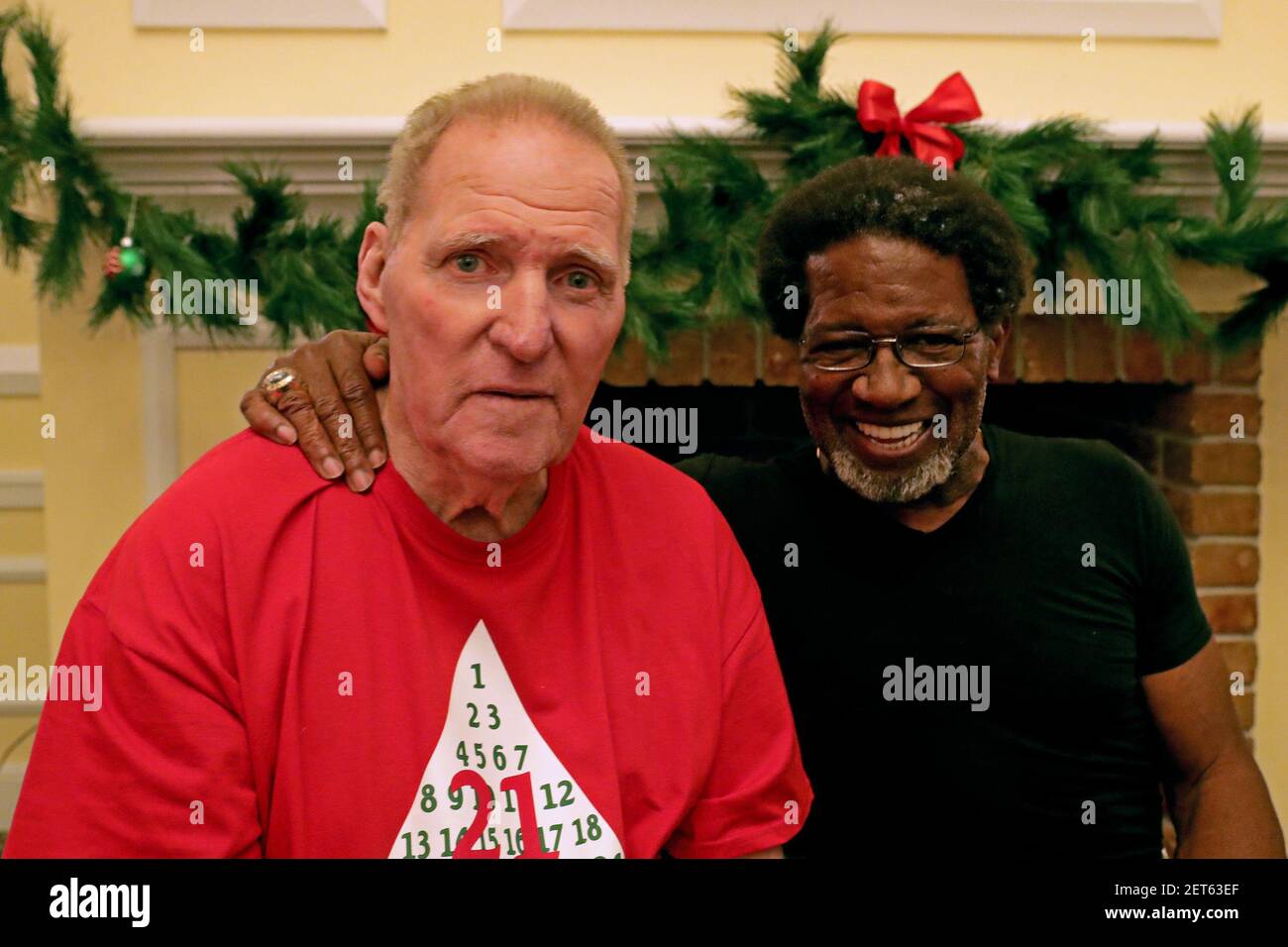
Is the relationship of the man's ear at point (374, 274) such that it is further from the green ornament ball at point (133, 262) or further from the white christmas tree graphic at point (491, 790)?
Result: the green ornament ball at point (133, 262)

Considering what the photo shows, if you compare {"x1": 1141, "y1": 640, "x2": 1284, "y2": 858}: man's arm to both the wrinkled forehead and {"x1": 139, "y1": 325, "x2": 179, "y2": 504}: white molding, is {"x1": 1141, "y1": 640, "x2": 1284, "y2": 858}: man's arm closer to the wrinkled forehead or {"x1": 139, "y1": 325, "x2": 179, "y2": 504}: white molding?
the wrinkled forehead

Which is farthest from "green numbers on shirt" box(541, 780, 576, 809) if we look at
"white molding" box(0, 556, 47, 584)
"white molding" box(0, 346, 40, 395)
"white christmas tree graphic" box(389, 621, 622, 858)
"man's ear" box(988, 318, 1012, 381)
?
"white molding" box(0, 346, 40, 395)

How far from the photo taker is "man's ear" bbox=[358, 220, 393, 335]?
1.10 metres

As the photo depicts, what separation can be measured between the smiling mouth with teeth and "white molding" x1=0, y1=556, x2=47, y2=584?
191 cm

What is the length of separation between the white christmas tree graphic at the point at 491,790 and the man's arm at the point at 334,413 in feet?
0.62

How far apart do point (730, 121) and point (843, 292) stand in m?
0.63

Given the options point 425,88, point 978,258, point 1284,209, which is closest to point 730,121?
point 425,88

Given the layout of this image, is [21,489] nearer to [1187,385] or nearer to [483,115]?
[483,115]

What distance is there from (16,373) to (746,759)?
2.09 m

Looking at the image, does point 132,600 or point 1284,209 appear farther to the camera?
point 1284,209

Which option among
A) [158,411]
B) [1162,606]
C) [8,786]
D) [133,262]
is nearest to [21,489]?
[8,786]

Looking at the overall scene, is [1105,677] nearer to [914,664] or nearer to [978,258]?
[914,664]

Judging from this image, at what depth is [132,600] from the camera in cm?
97

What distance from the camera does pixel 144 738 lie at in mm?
961
